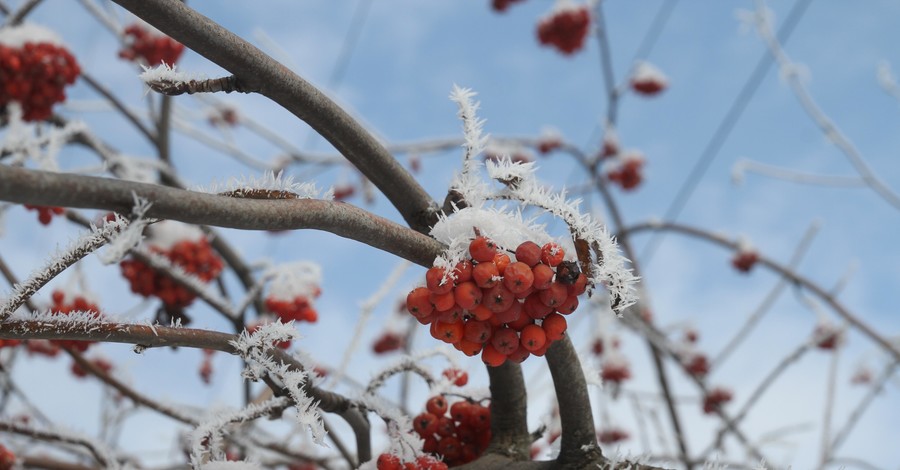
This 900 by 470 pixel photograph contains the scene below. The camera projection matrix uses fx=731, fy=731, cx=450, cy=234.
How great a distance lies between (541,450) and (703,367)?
3226 millimetres

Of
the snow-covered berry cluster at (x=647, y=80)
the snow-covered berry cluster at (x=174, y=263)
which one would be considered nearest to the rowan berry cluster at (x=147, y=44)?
the snow-covered berry cluster at (x=174, y=263)

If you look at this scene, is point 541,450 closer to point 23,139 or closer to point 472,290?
point 472,290

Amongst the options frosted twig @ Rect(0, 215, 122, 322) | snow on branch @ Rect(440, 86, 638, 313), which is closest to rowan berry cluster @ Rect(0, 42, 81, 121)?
frosted twig @ Rect(0, 215, 122, 322)

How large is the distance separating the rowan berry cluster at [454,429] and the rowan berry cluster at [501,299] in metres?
0.46

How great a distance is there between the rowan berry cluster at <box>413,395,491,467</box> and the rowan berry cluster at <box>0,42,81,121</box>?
96.8 inches

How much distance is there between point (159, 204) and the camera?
0.96 m

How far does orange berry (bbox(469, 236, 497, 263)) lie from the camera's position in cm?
121

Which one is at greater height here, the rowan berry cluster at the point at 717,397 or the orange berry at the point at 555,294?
the rowan berry cluster at the point at 717,397

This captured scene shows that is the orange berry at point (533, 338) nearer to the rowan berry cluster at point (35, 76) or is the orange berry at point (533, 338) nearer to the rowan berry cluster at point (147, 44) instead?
the rowan berry cluster at point (35, 76)

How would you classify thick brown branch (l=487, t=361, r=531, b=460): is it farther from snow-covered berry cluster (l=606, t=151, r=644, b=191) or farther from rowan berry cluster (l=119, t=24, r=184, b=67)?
snow-covered berry cluster (l=606, t=151, r=644, b=191)

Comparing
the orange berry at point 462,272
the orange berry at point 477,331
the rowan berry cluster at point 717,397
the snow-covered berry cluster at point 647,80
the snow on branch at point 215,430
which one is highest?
the snow-covered berry cluster at point 647,80

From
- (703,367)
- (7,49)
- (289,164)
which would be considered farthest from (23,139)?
(703,367)

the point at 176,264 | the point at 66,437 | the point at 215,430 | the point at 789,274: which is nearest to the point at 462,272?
the point at 215,430

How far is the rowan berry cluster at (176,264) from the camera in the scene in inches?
119
